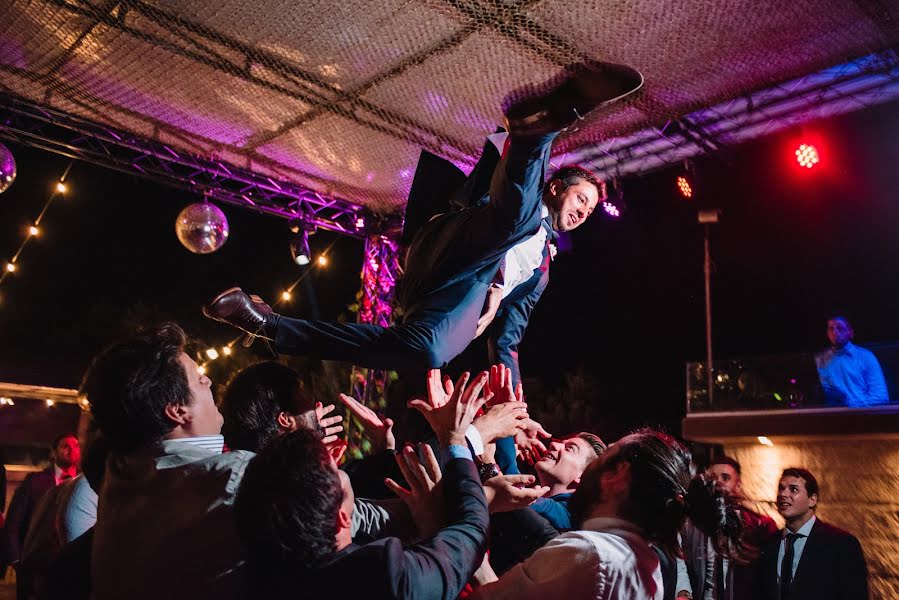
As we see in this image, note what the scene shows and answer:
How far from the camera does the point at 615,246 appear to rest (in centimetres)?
2314

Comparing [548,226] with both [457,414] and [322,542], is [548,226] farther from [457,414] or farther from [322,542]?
[322,542]

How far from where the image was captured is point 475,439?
198 cm

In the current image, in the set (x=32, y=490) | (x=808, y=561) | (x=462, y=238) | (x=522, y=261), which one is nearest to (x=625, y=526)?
(x=462, y=238)

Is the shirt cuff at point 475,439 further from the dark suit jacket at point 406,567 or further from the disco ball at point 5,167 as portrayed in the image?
the disco ball at point 5,167

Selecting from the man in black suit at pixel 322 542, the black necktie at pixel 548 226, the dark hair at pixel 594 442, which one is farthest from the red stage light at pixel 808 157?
the man in black suit at pixel 322 542

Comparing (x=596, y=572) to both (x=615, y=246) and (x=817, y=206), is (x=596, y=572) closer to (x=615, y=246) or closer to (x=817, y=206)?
(x=817, y=206)

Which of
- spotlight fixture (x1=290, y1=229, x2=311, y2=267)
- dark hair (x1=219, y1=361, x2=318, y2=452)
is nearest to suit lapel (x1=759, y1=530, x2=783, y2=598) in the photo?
dark hair (x1=219, y1=361, x2=318, y2=452)

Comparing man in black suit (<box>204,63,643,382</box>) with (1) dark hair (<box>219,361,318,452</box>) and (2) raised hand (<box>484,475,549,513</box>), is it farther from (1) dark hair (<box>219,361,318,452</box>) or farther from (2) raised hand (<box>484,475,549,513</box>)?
(2) raised hand (<box>484,475,549,513</box>)

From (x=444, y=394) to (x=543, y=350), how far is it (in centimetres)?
2171

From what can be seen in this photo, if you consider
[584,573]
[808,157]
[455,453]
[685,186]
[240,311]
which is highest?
[808,157]

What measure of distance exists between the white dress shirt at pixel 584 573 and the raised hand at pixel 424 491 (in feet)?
0.67

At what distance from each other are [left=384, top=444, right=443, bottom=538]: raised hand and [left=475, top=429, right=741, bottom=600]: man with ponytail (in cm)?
21

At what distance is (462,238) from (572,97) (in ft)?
3.17

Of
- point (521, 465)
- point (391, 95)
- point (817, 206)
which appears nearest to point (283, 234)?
point (817, 206)
